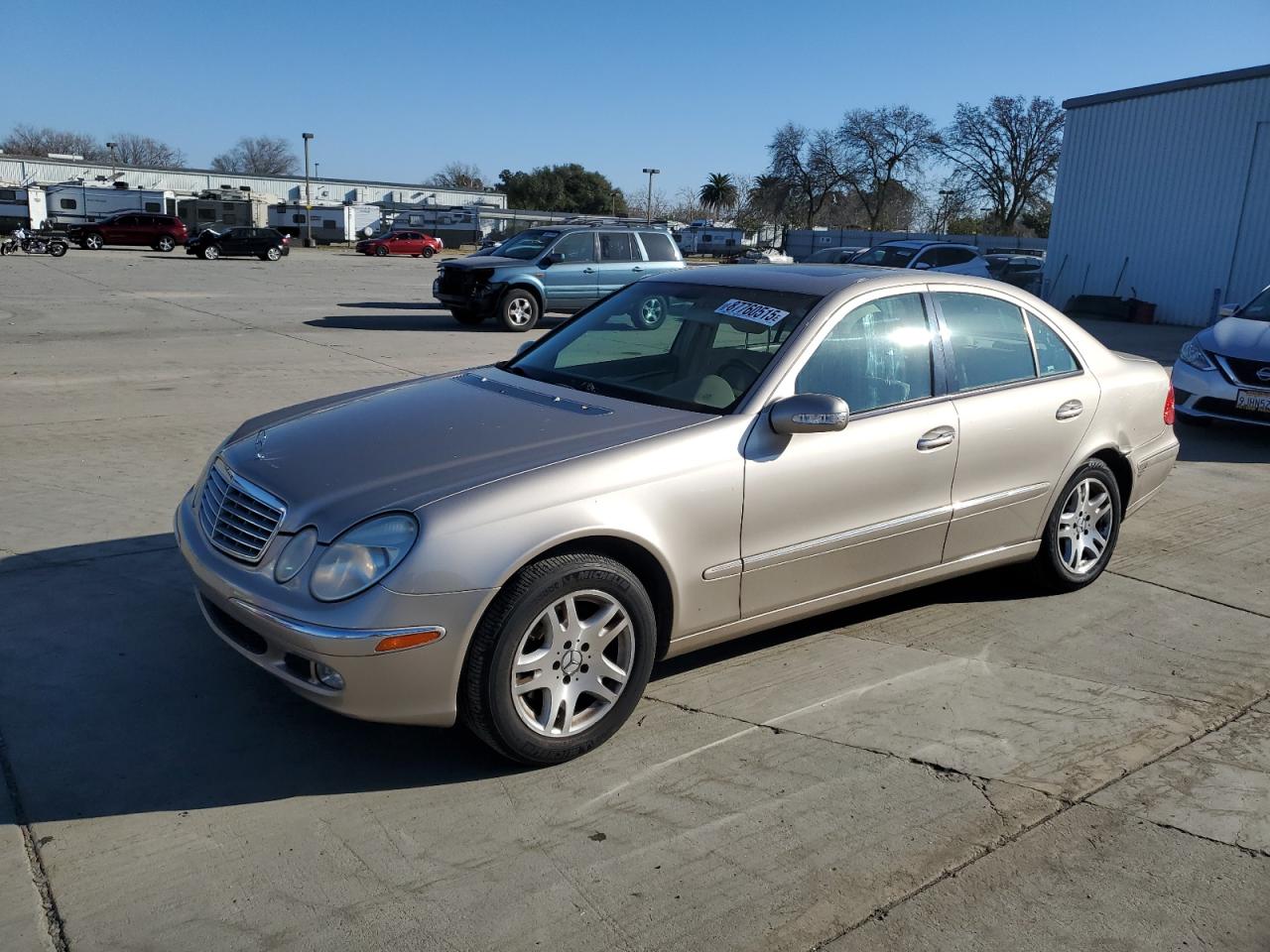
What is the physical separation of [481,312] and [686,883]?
14696 mm

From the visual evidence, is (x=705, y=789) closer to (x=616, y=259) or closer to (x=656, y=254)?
(x=616, y=259)

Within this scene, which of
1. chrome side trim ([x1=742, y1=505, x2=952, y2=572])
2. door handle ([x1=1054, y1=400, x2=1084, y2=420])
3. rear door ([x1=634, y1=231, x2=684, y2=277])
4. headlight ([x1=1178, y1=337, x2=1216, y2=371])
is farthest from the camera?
rear door ([x1=634, y1=231, x2=684, y2=277])

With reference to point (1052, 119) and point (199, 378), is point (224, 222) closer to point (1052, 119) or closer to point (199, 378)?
point (1052, 119)

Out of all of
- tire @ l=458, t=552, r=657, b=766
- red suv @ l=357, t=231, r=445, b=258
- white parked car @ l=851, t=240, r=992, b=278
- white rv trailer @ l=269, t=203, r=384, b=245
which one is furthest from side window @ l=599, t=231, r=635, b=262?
white rv trailer @ l=269, t=203, r=384, b=245

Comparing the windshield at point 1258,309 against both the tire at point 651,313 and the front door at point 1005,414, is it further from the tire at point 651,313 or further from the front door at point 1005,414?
the tire at point 651,313

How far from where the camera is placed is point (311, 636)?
3.21 m

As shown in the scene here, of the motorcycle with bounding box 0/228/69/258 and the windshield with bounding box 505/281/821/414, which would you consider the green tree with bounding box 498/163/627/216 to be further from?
the windshield with bounding box 505/281/821/414

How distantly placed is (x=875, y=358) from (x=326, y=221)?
65.6 m

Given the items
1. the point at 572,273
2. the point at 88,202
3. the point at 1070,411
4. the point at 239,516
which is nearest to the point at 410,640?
the point at 239,516

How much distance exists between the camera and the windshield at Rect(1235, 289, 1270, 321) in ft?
33.1

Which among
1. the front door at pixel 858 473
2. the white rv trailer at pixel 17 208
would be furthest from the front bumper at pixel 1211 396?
the white rv trailer at pixel 17 208

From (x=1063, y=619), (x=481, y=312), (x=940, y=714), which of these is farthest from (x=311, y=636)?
(x=481, y=312)

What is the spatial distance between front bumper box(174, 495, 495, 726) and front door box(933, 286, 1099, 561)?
2359 mm

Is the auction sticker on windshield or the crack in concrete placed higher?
the auction sticker on windshield
